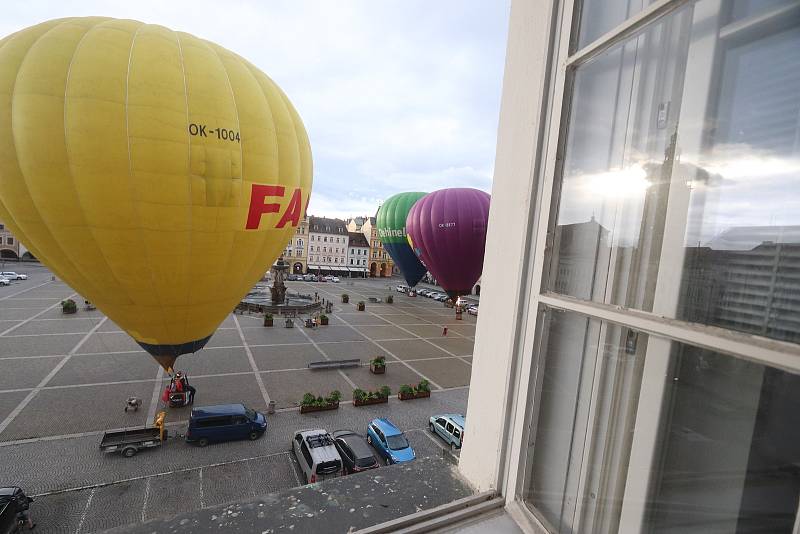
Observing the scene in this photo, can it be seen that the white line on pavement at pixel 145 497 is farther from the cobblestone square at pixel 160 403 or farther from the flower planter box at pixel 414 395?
the flower planter box at pixel 414 395

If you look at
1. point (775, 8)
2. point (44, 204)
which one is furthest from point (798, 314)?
point (44, 204)

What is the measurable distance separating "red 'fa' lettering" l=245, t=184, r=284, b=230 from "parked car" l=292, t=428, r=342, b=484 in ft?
16.2

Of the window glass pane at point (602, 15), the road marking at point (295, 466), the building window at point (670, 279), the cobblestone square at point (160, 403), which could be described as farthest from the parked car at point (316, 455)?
the window glass pane at point (602, 15)

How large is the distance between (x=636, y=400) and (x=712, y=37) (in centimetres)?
99

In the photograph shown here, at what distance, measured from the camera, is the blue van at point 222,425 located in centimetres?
927

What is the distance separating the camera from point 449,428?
1006 cm

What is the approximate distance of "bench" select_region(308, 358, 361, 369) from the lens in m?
14.7

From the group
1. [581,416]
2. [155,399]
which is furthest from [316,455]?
[581,416]

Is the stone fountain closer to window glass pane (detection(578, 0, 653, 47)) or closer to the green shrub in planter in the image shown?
the green shrub in planter

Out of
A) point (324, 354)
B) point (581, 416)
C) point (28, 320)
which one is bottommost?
point (28, 320)

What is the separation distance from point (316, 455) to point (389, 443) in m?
1.76

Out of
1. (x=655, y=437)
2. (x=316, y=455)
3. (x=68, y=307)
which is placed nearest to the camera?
(x=655, y=437)

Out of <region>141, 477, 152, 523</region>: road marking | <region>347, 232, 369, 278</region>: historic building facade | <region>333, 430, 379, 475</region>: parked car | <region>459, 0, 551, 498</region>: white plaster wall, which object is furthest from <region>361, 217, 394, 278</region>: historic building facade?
<region>459, 0, 551, 498</region>: white plaster wall

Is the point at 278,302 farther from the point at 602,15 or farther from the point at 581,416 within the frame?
the point at 602,15
